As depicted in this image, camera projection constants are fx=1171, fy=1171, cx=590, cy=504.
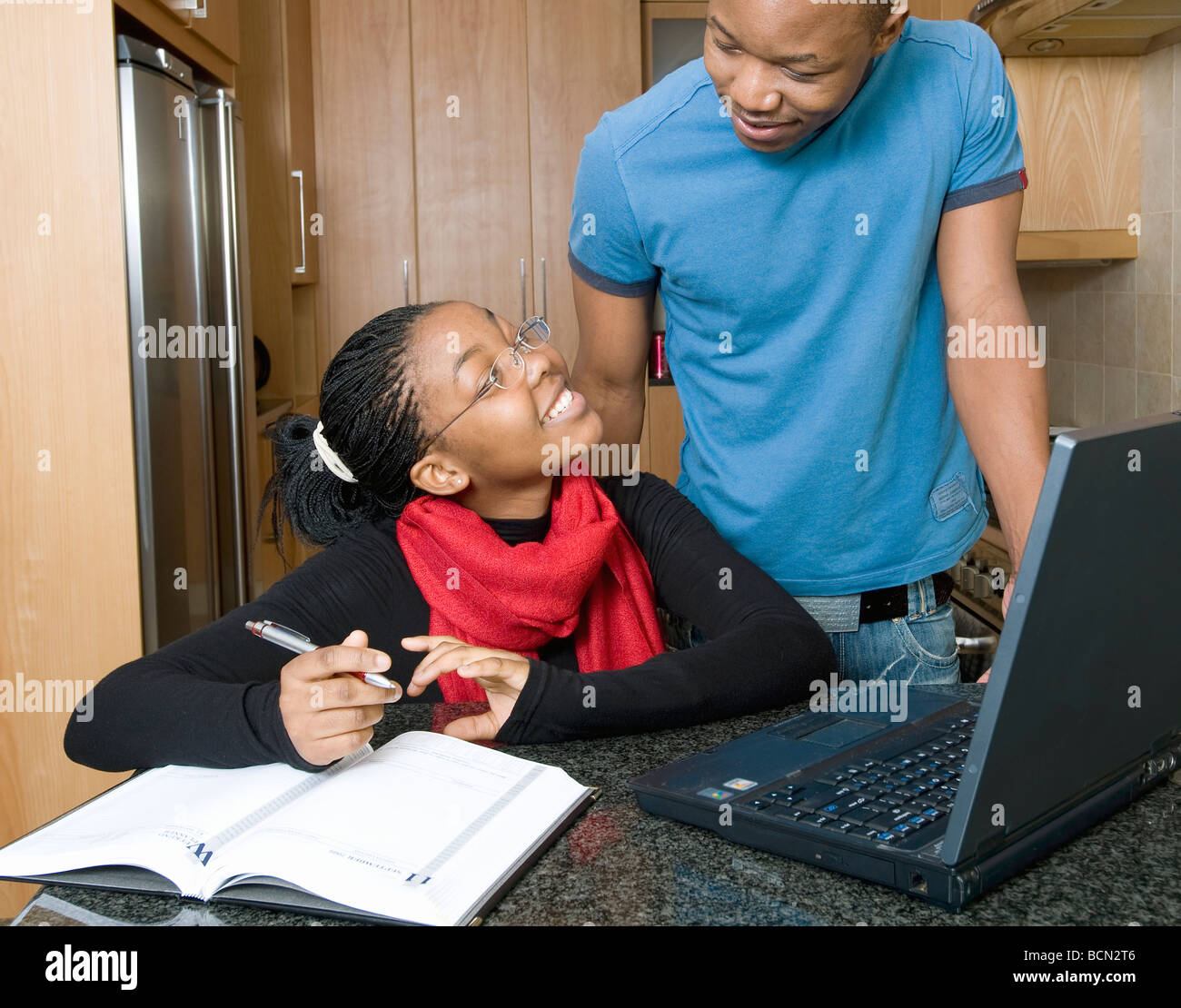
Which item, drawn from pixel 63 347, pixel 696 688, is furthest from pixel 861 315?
pixel 63 347

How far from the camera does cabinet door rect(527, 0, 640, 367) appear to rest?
3.52m

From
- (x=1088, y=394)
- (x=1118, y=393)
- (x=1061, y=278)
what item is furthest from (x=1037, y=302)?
(x=1118, y=393)

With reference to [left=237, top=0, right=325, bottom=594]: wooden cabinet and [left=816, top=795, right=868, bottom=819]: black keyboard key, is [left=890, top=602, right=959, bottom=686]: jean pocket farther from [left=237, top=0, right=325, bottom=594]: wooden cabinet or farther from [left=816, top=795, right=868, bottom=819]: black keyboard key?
[left=237, top=0, right=325, bottom=594]: wooden cabinet

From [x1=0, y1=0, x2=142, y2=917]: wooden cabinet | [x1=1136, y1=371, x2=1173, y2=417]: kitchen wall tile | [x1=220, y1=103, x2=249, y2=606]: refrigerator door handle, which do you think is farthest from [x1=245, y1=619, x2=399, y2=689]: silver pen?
[x1=1136, y1=371, x2=1173, y2=417]: kitchen wall tile

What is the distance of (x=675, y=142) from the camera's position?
4.24 ft

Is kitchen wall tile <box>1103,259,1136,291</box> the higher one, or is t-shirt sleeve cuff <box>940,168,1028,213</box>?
t-shirt sleeve cuff <box>940,168,1028,213</box>

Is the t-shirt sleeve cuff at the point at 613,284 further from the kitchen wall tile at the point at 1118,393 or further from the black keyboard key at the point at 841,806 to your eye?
the kitchen wall tile at the point at 1118,393

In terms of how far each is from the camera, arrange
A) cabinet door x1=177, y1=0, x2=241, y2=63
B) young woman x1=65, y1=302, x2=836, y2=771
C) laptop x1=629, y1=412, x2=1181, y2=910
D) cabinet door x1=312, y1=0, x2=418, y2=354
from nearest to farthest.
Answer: laptop x1=629, y1=412, x2=1181, y2=910 → young woman x1=65, y1=302, x2=836, y2=771 → cabinet door x1=177, y1=0, x2=241, y2=63 → cabinet door x1=312, y1=0, x2=418, y2=354

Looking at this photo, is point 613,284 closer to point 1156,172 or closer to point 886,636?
point 886,636

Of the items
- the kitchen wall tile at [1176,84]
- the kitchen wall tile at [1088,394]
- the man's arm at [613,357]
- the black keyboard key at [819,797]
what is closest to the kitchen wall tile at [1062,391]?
the kitchen wall tile at [1088,394]

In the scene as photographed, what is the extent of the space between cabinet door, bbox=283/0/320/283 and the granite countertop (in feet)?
9.21
